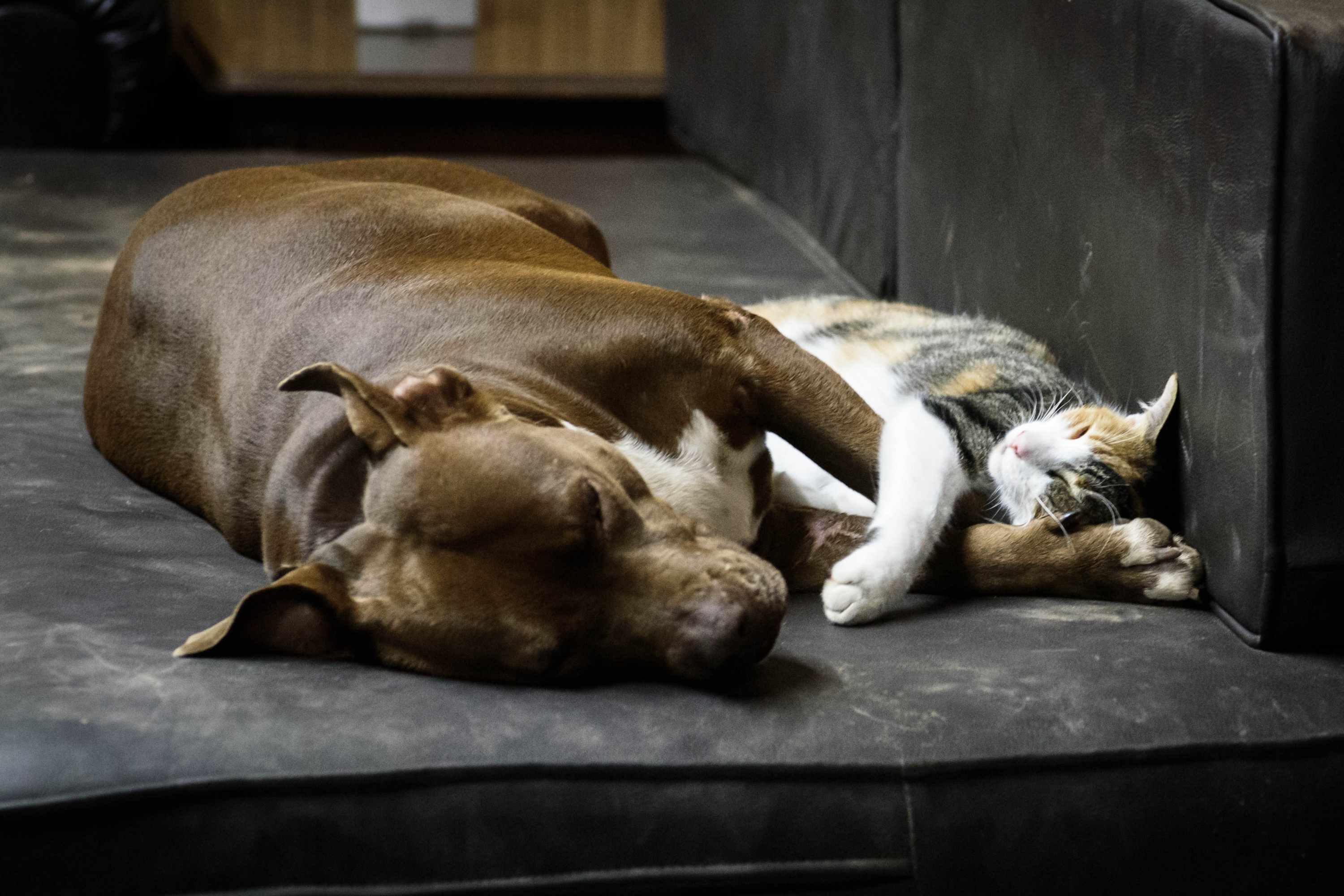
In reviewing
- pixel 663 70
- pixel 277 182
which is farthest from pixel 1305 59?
pixel 663 70

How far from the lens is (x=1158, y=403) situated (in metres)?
1.51

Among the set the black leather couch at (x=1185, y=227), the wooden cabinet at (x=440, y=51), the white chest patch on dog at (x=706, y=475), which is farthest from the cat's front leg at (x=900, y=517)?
the wooden cabinet at (x=440, y=51)

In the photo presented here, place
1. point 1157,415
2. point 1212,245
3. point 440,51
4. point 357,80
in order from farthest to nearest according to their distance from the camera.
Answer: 1. point 440,51
2. point 357,80
3. point 1157,415
4. point 1212,245

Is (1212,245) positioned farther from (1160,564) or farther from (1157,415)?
(1160,564)

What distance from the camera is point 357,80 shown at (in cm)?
447

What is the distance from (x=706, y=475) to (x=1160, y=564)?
52cm

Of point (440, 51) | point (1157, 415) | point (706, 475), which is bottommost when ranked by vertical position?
point (706, 475)

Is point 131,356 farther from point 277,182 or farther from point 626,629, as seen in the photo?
point 626,629

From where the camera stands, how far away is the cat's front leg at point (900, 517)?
1.46 m

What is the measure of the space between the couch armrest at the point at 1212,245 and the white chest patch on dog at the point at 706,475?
50cm

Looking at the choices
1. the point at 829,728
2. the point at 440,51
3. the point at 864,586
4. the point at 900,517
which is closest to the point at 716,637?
the point at 829,728

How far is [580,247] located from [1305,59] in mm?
1269

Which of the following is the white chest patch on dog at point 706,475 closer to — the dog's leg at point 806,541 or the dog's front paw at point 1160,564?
the dog's leg at point 806,541

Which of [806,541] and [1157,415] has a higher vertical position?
[1157,415]
